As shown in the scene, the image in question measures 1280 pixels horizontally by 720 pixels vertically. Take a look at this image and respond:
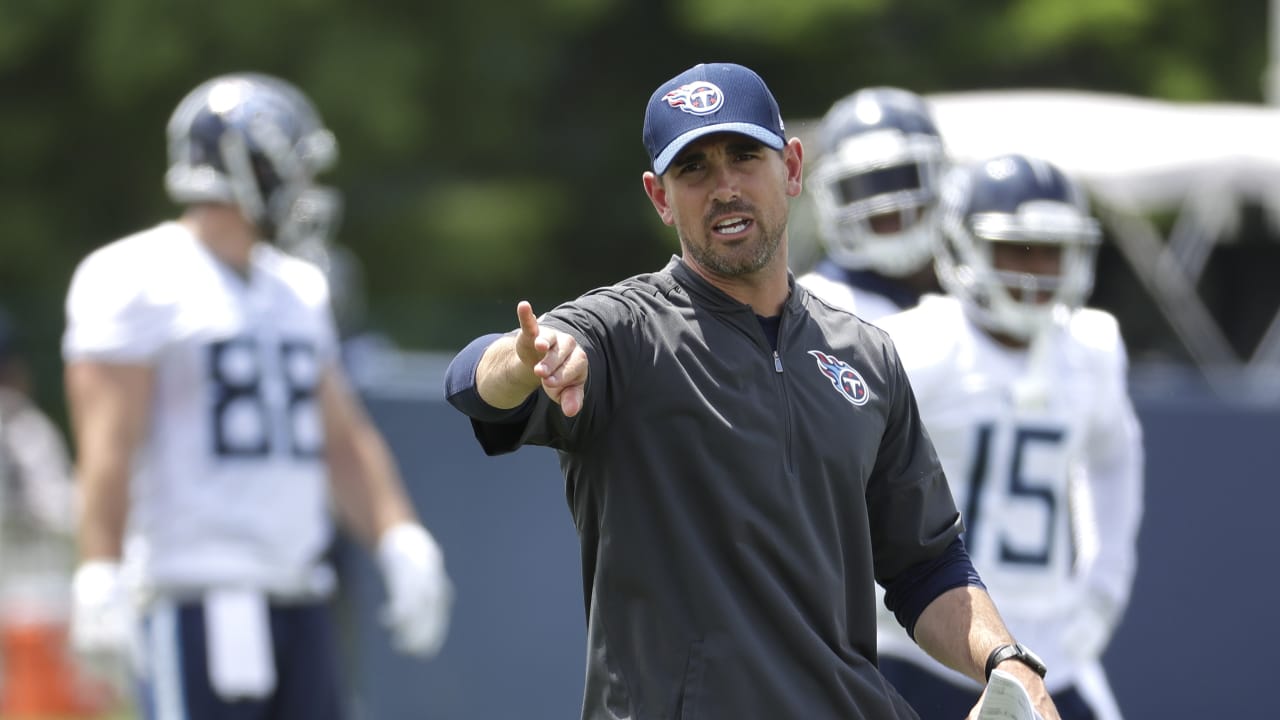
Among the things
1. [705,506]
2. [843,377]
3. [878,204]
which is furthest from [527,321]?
[878,204]

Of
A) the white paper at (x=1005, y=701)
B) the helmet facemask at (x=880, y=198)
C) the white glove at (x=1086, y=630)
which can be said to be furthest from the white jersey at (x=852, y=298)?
the white paper at (x=1005, y=701)

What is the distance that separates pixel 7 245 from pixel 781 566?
18360 mm

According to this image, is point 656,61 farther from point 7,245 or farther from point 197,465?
point 197,465

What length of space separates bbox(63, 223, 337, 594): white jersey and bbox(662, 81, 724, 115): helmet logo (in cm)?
234

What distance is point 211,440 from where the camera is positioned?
17.4ft

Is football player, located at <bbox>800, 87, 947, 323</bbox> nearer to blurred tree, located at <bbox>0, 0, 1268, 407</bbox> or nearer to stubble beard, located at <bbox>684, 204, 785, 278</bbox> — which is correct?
stubble beard, located at <bbox>684, 204, 785, 278</bbox>

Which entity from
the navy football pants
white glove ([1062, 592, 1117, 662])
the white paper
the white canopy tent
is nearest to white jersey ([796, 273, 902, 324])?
white glove ([1062, 592, 1117, 662])

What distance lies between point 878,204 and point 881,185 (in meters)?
0.11

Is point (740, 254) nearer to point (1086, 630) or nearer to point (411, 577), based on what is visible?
point (1086, 630)

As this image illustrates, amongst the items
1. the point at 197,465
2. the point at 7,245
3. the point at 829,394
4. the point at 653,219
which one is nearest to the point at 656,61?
the point at 653,219

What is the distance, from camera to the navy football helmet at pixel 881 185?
19.1ft

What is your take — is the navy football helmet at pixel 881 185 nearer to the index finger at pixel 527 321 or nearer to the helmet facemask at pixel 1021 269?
the helmet facemask at pixel 1021 269

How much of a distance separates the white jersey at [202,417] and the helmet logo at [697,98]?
2344 mm

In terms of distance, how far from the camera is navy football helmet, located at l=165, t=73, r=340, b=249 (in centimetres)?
555
